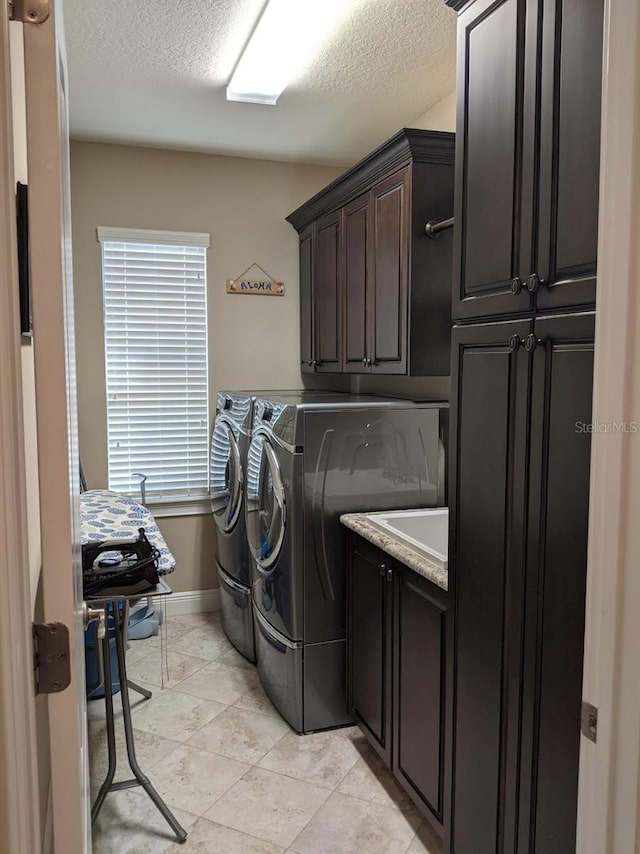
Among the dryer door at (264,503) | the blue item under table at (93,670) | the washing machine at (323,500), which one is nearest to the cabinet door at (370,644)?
the washing machine at (323,500)

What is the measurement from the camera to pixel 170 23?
2.33 metres

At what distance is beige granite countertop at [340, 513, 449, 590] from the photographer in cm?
183

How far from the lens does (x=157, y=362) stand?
380cm

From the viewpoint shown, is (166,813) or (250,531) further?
(250,531)

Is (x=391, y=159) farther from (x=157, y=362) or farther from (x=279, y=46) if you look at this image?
(x=157, y=362)

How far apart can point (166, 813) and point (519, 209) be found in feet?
6.92

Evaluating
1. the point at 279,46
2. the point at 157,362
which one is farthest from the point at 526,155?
the point at 157,362

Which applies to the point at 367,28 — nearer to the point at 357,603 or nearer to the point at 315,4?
the point at 315,4

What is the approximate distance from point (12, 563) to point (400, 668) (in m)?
1.68

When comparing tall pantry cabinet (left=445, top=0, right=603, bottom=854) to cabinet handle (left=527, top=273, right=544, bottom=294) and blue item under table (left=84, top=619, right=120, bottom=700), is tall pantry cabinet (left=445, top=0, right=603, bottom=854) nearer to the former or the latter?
cabinet handle (left=527, top=273, right=544, bottom=294)

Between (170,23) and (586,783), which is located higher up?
(170,23)

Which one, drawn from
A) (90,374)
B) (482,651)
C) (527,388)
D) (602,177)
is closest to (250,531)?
(90,374)

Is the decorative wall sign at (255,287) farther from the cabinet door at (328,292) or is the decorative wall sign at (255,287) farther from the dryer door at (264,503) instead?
the dryer door at (264,503)

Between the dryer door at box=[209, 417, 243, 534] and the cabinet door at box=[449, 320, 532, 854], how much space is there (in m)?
1.82
